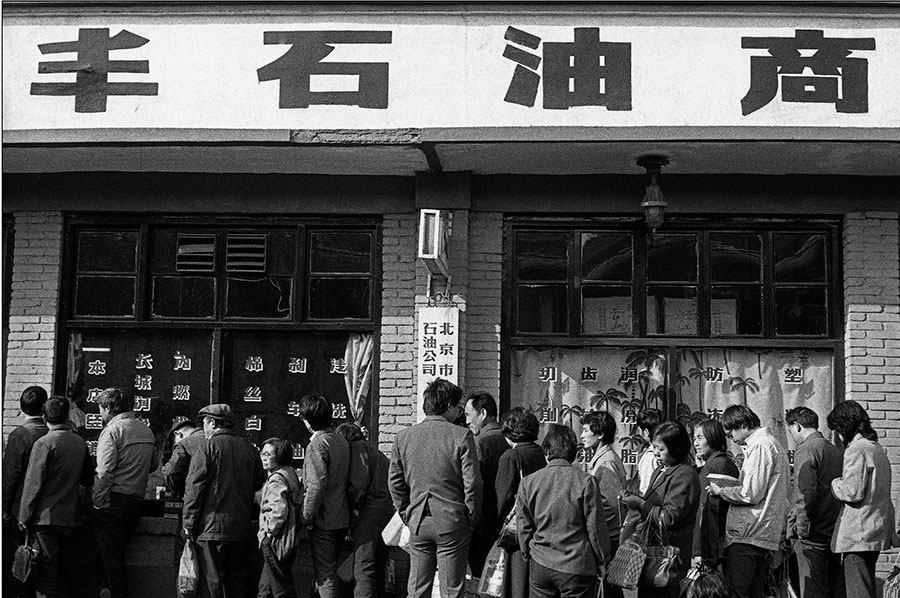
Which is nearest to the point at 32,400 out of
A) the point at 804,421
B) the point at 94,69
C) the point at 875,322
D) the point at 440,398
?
the point at 94,69

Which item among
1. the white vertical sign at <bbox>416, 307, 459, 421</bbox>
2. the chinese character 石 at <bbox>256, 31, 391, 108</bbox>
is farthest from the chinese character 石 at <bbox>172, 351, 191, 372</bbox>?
the chinese character 石 at <bbox>256, 31, 391, 108</bbox>

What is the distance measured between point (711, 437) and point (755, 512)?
2.03 ft

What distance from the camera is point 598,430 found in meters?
7.94

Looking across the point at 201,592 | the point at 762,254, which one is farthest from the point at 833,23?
the point at 201,592

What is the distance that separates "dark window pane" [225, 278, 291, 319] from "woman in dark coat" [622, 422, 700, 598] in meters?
4.41

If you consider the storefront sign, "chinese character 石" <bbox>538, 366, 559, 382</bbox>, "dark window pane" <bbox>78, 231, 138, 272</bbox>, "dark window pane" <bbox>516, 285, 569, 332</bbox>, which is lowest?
"chinese character 石" <bbox>538, 366, 559, 382</bbox>

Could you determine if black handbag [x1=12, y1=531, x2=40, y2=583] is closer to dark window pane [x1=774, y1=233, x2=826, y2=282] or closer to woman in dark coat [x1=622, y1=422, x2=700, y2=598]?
woman in dark coat [x1=622, y1=422, x2=700, y2=598]

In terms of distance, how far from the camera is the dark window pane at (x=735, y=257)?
34.1ft

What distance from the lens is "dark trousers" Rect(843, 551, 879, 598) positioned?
26.2 ft

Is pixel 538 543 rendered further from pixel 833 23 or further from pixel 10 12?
pixel 10 12

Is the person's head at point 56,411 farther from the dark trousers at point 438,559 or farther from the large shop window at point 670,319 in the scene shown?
the large shop window at point 670,319

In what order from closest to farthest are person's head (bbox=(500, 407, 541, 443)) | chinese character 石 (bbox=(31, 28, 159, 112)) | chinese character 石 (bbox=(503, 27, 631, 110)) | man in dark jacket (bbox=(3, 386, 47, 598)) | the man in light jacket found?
1. the man in light jacket
2. person's head (bbox=(500, 407, 541, 443))
3. man in dark jacket (bbox=(3, 386, 47, 598))
4. chinese character 石 (bbox=(503, 27, 631, 110))
5. chinese character 石 (bbox=(31, 28, 159, 112))

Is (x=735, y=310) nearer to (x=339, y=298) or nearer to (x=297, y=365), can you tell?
(x=339, y=298)

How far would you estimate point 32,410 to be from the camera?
8891mm
